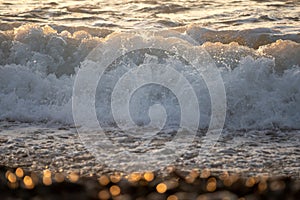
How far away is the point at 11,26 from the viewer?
10836mm

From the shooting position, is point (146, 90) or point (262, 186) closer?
point (262, 186)

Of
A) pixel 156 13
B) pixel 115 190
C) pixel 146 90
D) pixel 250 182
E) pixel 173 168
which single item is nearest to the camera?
pixel 115 190

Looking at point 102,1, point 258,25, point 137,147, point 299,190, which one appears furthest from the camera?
point 102,1

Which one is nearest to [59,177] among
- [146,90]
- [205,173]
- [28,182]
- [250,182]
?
[28,182]

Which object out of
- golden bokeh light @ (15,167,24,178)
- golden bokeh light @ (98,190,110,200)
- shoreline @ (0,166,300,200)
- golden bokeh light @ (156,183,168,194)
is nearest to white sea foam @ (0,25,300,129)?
golden bokeh light @ (15,167,24,178)

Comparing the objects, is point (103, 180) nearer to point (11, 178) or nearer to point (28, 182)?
point (28, 182)

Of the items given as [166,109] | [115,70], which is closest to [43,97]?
[115,70]

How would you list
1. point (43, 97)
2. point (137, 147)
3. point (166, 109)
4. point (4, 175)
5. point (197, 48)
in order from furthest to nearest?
point (197, 48) → point (43, 97) → point (166, 109) → point (137, 147) → point (4, 175)

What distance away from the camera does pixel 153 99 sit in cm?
761

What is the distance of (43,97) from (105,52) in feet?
4.06

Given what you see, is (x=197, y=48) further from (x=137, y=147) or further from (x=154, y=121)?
(x=137, y=147)

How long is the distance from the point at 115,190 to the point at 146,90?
2865mm

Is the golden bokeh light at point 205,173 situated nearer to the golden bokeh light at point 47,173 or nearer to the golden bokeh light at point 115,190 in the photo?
the golden bokeh light at point 115,190

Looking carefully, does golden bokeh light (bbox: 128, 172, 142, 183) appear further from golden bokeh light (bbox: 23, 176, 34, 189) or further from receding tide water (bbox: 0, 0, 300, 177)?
golden bokeh light (bbox: 23, 176, 34, 189)
